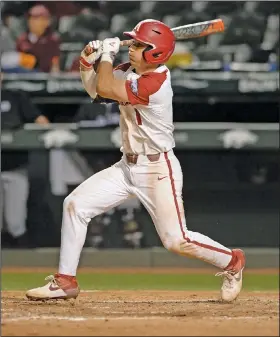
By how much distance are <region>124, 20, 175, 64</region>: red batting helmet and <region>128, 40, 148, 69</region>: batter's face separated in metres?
Answer: 0.02

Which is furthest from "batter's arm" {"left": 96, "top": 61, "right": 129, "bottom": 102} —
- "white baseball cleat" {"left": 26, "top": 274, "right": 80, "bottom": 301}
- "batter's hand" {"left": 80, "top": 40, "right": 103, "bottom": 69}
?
"white baseball cleat" {"left": 26, "top": 274, "right": 80, "bottom": 301}

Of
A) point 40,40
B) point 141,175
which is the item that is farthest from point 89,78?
point 40,40

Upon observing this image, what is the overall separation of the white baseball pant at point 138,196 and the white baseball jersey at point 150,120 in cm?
7

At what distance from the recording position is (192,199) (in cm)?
1036

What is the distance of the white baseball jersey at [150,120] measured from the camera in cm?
547

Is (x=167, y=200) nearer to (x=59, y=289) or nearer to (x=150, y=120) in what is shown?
(x=150, y=120)

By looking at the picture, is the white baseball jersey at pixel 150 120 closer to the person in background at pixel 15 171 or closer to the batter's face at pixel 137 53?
the batter's face at pixel 137 53

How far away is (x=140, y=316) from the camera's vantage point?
5.11 m

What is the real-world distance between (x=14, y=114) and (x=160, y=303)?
4833 millimetres

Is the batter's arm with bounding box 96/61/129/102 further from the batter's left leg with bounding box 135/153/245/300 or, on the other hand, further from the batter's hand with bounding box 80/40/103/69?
the batter's left leg with bounding box 135/153/245/300

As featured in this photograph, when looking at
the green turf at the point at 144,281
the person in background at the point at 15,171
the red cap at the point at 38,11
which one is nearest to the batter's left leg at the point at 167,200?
the green turf at the point at 144,281

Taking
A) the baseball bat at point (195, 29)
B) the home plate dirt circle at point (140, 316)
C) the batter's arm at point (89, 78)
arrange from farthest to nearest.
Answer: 1. the baseball bat at point (195, 29)
2. the batter's arm at point (89, 78)
3. the home plate dirt circle at point (140, 316)

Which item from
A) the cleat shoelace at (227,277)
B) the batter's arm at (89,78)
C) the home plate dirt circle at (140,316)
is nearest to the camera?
the home plate dirt circle at (140,316)

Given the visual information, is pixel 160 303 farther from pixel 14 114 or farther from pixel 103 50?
pixel 14 114
